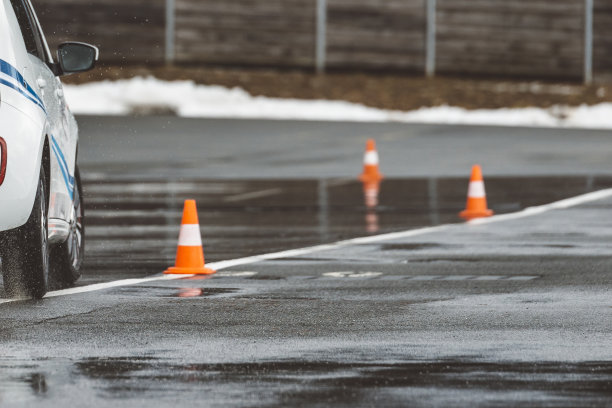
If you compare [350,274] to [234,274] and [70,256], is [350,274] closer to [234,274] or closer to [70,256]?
[234,274]

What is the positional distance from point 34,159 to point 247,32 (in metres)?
26.8

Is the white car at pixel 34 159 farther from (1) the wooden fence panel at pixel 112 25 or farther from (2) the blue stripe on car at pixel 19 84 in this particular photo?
(1) the wooden fence panel at pixel 112 25

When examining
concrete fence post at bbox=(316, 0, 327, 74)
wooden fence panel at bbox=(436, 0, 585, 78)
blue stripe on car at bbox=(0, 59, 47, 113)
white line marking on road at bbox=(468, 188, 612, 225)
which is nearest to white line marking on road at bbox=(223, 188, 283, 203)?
white line marking on road at bbox=(468, 188, 612, 225)

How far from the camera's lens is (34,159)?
10.4 metres

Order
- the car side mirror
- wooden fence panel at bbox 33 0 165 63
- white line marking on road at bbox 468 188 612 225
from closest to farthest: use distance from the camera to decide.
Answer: the car side mirror < white line marking on road at bbox 468 188 612 225 < wooden fence panel at bbox 33 0 165 63

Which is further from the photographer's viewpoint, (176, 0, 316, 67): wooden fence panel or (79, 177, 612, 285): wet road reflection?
(176, 0, 316, 67): wooden fence panel

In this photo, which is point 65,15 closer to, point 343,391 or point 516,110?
point 516,110

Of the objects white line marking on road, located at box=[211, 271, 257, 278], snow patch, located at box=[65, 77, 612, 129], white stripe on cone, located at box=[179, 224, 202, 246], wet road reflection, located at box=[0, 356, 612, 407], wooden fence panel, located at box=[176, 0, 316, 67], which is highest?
wooden fence panel, located at box=[176, 0, 316, 67]

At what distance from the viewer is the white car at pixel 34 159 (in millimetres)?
10234

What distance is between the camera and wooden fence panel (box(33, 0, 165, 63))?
36219mm

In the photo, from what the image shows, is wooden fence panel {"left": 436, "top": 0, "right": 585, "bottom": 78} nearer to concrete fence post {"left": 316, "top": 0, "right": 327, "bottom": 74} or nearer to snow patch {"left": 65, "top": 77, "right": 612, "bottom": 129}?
snow patch {"left": 65, "top": 77, "right": 612, "bottom": 129}

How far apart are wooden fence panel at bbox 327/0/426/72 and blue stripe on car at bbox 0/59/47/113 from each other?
26638 millimetres

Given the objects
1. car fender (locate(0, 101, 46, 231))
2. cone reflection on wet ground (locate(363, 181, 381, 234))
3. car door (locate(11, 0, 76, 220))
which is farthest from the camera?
cone reflection on wet ground (locate(363, 181, 381, 234))

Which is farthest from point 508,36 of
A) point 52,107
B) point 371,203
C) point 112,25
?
point 52,107
